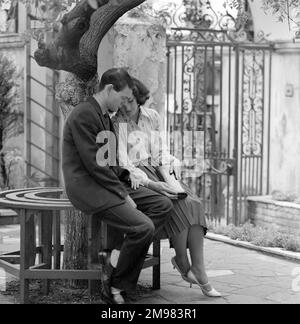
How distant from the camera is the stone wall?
10.1m

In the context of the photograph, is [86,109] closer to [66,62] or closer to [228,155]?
[66,62]

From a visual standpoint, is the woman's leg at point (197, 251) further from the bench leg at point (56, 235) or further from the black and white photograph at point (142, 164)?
the bench leg at point (56, 235)

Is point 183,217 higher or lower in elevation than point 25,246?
higher

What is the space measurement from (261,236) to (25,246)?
378cm

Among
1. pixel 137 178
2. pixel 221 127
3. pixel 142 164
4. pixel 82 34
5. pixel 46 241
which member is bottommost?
pixel 46 241

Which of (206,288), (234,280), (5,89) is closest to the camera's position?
(206,288)

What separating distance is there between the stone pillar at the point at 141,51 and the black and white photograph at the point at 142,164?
2 centimetres

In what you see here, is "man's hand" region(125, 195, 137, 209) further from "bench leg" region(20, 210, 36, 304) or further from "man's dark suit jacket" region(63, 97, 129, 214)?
"bench leg" region(20, 210, 36, 304)

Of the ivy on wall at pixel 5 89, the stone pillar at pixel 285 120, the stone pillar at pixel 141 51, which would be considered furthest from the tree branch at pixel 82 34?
the stone pillar at pixel 285 120

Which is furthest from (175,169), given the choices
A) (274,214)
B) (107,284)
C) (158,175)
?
(274,214)

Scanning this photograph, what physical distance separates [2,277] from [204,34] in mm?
4958

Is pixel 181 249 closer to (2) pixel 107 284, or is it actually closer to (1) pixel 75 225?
(2) pixel 107 284

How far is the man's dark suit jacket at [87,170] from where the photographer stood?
5691 millimetres

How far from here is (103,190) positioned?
5.73 meters
